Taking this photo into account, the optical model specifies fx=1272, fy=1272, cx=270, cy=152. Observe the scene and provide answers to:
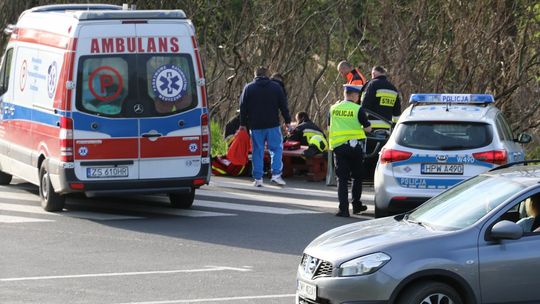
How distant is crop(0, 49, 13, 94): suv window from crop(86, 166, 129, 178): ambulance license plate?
3.12 m

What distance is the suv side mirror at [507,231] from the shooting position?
8.56 metres

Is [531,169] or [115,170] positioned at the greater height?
[531,169]

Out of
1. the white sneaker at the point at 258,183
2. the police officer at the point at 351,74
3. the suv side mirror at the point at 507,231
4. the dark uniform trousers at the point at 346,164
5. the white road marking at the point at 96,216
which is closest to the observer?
the suv side mirror at the point at 507,231

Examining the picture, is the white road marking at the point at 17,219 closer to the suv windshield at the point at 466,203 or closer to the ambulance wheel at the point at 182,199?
the ambulance wheel at the point at 182,199

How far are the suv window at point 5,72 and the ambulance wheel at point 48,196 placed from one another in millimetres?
2199

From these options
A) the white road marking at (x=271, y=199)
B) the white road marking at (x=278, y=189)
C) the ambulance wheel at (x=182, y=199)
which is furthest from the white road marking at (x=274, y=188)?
the ambulance wheel at (x=182, y=199)

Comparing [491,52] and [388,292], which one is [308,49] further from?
[388,292]

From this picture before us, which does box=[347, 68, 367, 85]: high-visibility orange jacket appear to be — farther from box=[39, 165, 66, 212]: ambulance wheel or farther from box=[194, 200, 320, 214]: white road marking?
box=[39, 165, 66, 212]: ambulance wheel

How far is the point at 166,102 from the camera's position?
1584 centimetres

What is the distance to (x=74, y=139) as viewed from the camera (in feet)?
50.7

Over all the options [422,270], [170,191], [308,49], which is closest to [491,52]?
[308,49]

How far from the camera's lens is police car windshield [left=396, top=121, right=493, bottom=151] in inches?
571

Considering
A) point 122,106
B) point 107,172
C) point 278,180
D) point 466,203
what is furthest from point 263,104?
point 466,203

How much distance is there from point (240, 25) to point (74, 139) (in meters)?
13.2
